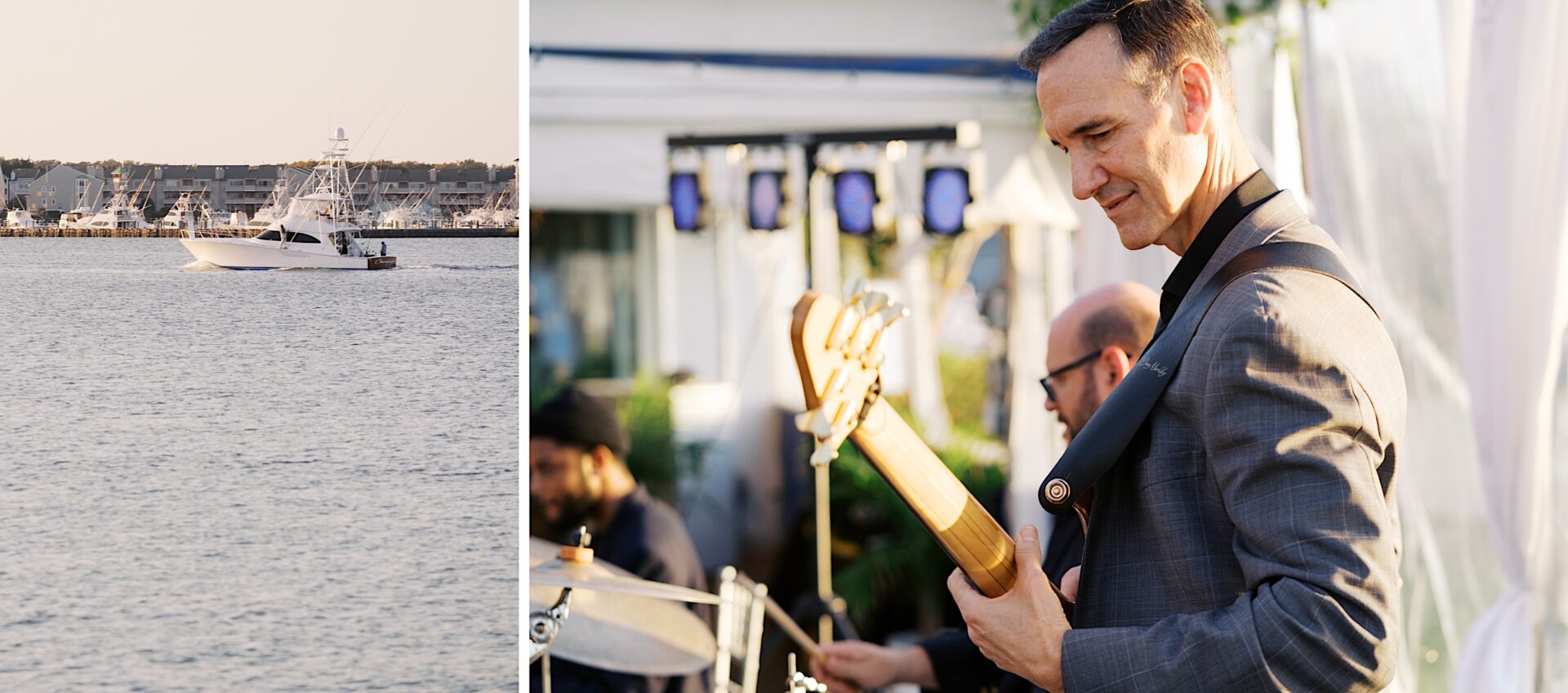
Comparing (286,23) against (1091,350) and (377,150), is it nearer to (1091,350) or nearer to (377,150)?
(377,150)

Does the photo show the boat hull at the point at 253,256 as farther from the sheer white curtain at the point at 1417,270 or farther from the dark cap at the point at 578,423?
the sheer white curtain at the point at 1417,270

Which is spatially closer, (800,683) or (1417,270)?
(800,683)

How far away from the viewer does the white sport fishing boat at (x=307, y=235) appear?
1.39 m

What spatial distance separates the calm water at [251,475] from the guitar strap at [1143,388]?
0.61 m

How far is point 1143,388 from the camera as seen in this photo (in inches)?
45.9

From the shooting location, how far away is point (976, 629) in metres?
1.25

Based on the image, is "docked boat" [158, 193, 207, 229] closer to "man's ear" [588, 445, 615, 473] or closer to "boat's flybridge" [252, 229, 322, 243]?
"boat's flybridge" [252, 229, 322, 243]

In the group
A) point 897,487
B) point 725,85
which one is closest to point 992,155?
point 725,85

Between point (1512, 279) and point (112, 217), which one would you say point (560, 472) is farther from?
point (1512, 279)

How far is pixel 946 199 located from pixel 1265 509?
3943mm

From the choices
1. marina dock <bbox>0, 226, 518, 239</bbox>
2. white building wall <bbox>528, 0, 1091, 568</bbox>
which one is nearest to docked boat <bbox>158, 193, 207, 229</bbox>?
marina dock <bbox>0, 226, 518, 239</bbox>

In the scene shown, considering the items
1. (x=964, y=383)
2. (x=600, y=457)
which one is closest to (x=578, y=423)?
(x=600, y=457)

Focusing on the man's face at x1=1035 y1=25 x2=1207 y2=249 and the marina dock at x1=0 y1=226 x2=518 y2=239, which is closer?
the man's face at x1=1035 y1=25 x2=1207 y2=249

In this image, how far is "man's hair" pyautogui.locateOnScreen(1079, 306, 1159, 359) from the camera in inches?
82.0
